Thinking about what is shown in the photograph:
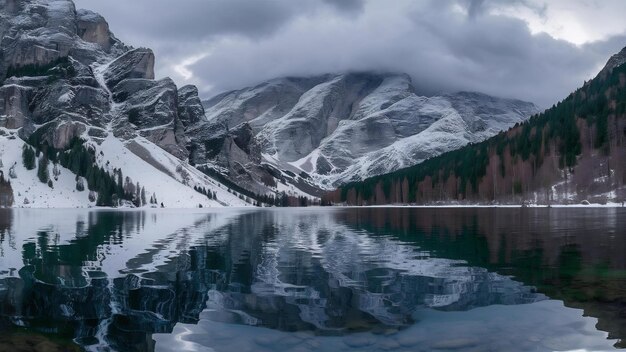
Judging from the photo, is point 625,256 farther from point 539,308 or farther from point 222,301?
point 222,301

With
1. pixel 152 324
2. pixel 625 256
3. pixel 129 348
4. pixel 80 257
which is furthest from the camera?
pixel 80 257

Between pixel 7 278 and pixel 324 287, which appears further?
Answer: pixel 7 278

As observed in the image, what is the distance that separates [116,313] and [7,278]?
11386 millimetres

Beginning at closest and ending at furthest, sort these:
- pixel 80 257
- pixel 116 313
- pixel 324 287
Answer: pixel 116 313, pixel 324 287, pixel 80 257

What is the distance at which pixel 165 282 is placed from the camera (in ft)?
84.0

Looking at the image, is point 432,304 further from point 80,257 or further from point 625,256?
point 80,257

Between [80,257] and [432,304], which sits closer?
[432,304]

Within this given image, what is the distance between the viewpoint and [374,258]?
1407 inches

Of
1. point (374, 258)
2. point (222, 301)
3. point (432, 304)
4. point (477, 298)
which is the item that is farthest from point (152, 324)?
point (374, 258)

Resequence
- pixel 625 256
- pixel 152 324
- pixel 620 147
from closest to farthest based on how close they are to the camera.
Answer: pixel 152 324, pixel 625 256, pixel 620 147

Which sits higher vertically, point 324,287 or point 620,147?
point 620,147

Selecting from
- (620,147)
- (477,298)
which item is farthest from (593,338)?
(620,147)

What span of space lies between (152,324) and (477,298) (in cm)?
1329

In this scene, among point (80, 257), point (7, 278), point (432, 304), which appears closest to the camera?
point (432, 304)
